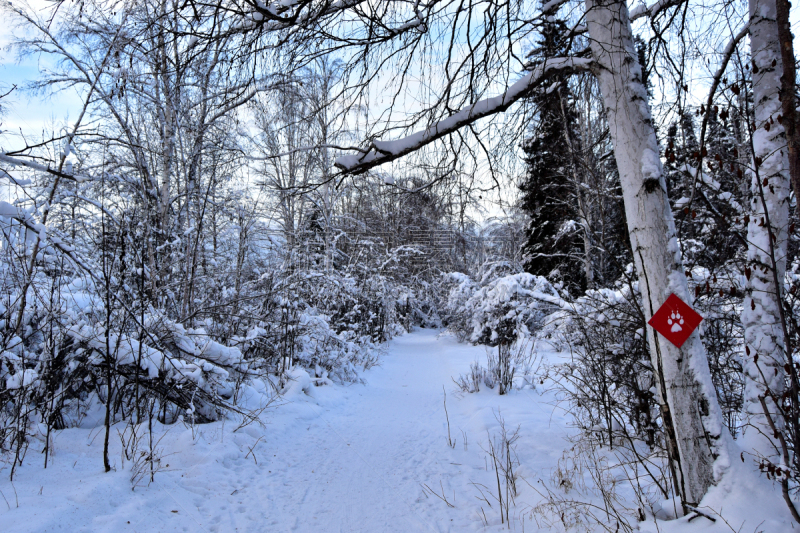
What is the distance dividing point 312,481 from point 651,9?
15.1 ft

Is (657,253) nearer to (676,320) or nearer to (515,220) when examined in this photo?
(676,320)

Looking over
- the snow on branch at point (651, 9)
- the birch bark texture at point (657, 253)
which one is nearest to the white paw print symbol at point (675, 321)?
the birch bark texture at point (657, 253)

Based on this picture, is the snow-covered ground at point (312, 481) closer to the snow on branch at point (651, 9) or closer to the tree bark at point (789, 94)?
the tree bark at point (789, 94)

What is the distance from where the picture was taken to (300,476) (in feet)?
11.8

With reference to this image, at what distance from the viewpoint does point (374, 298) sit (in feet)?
49.5

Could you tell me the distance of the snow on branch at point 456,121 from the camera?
242cm

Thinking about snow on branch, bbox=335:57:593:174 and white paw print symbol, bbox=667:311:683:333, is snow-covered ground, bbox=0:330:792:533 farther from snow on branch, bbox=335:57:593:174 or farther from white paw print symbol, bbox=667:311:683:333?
snow on branch, bbox=335:57:593:174

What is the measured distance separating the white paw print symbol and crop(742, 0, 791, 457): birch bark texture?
1.77 ft

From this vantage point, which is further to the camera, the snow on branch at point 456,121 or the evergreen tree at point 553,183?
the evergreen tree at point 553,183

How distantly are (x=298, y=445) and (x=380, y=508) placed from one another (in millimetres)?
1651

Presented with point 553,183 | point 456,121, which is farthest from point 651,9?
point 553,183

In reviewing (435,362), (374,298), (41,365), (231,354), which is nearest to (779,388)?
(231,354)

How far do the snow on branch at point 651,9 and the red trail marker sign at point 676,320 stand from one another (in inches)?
79.0

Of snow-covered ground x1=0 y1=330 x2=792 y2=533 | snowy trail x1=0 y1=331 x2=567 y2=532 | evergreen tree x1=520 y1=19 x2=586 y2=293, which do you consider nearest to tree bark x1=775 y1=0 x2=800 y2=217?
evergreen tree x1=520 y1=19 x2=586 y2=293
